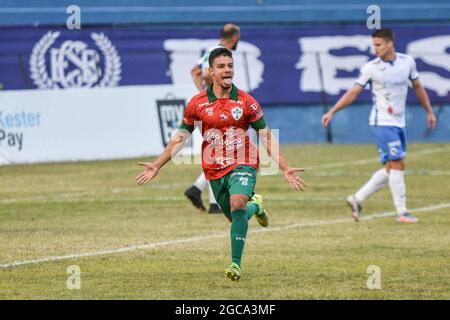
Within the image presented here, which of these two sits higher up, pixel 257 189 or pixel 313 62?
pixel 313 62

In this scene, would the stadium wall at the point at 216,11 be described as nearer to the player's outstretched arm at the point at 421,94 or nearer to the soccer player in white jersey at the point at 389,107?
the player's outstretched arm at the point at 421,94

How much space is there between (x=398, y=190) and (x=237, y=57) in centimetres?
1456

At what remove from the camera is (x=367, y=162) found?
78.0 ft

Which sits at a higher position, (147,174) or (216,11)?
(216,11)

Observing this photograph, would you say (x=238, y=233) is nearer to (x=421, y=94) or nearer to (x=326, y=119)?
(x=326, y=119)

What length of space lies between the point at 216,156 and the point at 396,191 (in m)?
4.97

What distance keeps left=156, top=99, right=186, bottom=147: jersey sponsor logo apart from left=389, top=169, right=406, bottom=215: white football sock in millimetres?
9262

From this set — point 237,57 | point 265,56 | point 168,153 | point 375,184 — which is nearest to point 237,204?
point 168,153

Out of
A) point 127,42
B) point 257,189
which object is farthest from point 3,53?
point 257,189

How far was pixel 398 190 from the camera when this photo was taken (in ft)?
50.2

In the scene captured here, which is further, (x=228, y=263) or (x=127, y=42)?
(x=127, y=42)

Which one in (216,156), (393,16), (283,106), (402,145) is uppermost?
(393,16)

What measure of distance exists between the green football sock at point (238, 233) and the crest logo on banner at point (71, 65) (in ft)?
58.4

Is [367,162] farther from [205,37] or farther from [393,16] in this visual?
[393,16]
